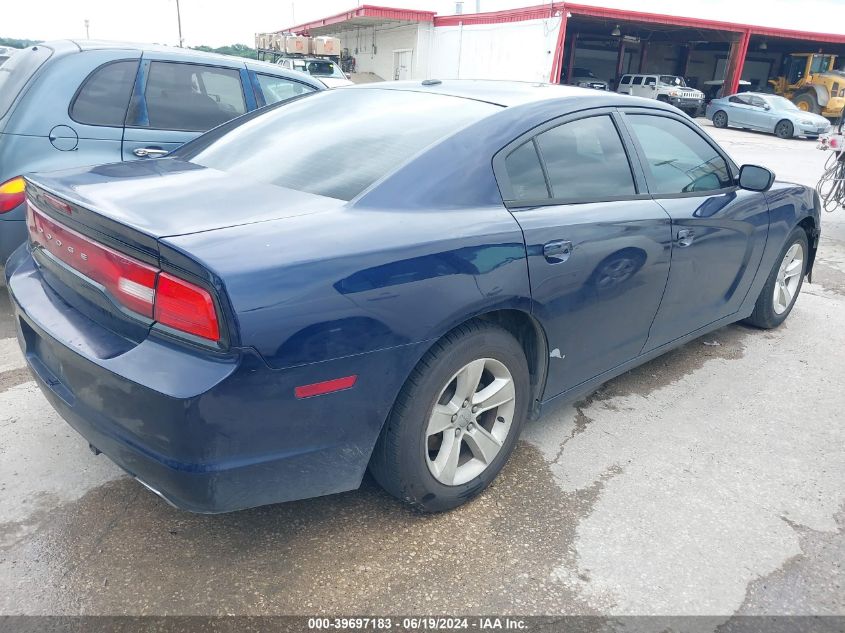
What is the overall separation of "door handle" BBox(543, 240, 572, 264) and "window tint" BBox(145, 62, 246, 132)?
3.40 meters

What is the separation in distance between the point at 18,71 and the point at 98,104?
533 mm

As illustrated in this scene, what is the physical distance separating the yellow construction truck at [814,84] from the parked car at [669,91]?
17.5 ft

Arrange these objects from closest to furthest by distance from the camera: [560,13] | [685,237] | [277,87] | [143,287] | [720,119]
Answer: [143,287] < [685,237] < [277,87] < [560,13] < [720,119]

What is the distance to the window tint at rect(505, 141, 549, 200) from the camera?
2.51 metres

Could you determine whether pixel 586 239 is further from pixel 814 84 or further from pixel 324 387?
pixel 814 84

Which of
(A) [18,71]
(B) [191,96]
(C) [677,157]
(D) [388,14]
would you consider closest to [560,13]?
(D) [388,14]

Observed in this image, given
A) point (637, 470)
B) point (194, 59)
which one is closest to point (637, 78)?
point (194, 59)

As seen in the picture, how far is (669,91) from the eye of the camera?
27.0 meters

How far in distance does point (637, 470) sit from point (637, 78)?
30.0 m

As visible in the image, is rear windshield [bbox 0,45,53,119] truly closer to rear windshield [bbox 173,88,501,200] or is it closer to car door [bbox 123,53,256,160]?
car door [bbox 123,53,256,160]

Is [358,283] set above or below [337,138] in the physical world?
below

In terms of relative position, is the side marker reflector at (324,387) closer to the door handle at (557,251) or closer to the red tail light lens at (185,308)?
the red tail light lens at (185,308)

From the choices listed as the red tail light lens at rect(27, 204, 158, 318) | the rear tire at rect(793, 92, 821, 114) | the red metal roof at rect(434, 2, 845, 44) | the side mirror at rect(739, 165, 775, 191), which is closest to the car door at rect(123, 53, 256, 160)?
the red tail light lens at rect(27, 204, 158, 318)

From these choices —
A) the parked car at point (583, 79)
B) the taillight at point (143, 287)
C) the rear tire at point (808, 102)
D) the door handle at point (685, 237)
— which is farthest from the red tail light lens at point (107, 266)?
the rear tire at point (808, 102)
